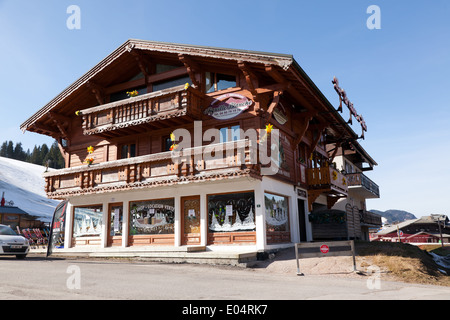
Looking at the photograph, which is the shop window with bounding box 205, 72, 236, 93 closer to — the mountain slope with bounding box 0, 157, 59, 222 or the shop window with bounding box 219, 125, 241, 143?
the shop window with bounding box 219, 125, 241, 143

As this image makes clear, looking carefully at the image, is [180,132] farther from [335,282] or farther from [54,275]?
[335,282]

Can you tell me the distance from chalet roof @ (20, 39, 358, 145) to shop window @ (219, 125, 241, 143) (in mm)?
2903

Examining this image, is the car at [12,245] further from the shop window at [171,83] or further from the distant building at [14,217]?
the distant building at [14,217]

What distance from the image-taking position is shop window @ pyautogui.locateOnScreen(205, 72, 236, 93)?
18.8 meters

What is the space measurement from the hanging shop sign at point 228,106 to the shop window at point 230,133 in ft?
1.73

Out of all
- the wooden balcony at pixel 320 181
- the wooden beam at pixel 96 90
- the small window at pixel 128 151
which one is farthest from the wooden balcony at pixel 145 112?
the wooden balcony at pixel 320 181

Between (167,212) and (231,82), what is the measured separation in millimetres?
7217

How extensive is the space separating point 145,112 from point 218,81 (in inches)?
157

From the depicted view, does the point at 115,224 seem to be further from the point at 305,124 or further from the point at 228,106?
the point at 305,124

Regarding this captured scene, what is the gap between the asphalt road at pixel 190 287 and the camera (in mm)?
7789

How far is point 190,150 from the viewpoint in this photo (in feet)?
55.3
